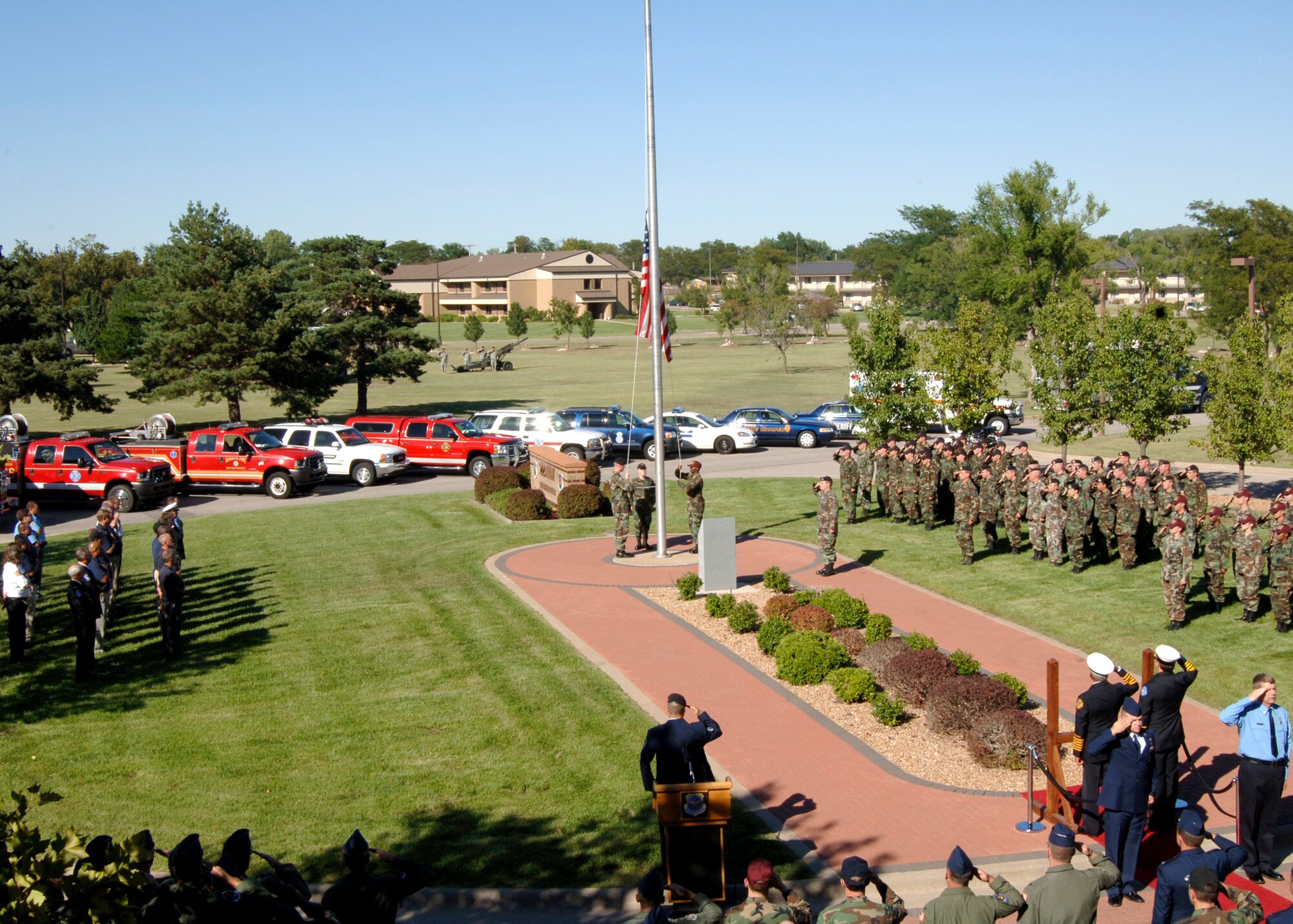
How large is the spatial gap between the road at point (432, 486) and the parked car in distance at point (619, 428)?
90cm

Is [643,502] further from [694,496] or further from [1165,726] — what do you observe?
[1165,726]

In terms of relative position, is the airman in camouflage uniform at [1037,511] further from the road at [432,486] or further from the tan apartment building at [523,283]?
the tan apartment building at [523,283]

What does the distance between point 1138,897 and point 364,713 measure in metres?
8.33

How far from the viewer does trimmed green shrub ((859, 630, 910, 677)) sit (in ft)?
44.5

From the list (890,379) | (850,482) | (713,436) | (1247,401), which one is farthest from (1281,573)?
(713,436)

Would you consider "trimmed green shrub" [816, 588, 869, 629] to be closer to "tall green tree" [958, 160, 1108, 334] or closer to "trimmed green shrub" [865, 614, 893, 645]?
"trimmed green shrub" [865, 614, 893, 645]

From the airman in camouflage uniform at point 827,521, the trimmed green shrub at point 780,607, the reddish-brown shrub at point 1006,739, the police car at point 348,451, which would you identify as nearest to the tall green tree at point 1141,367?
the airman in camouflage uniform at point 827,521

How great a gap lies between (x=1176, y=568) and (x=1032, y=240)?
49.2 meters

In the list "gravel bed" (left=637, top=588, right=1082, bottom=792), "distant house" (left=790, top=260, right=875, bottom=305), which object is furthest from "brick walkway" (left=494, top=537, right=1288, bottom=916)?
"distant house" (left=790, top=260, right=875, bottom=305)

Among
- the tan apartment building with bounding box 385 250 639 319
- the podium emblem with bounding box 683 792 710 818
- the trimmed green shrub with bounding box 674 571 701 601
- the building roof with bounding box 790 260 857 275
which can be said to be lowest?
the trimmed green shrub with bounding box 674 571 701 601

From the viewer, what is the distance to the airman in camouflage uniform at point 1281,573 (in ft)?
47.6

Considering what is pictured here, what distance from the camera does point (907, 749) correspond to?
1180 centimetres

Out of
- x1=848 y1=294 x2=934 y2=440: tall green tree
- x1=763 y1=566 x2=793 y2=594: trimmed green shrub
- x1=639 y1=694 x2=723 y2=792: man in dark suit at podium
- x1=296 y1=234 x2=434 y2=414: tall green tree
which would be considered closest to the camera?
x1=639 y1=694 x2=723 y2=792: man in dark suit at podium

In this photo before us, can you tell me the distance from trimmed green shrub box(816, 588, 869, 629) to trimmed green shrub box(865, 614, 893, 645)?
0.38 meters
